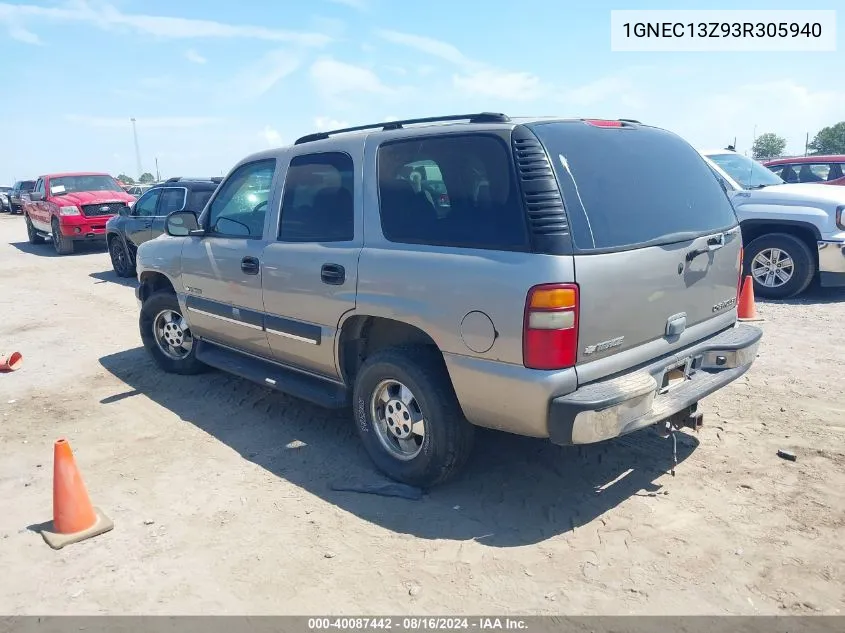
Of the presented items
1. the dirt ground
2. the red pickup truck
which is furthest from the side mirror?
the red pickup truck

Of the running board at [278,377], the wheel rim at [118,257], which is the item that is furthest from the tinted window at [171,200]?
the running board at [278,377]

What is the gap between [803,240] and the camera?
8039 millimetres

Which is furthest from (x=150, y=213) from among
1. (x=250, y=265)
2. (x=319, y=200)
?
(x=319, y=200)

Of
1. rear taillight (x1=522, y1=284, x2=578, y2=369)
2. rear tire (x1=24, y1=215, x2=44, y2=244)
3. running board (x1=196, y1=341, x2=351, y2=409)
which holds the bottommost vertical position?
running board (x1=196, y1=341, x2=351, y2=409)

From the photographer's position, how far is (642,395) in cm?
317

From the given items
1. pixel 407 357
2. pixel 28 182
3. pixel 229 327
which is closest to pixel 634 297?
pixel 407 357

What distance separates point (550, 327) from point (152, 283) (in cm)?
452

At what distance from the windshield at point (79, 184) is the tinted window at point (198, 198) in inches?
299

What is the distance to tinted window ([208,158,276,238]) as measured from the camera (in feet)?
15.4

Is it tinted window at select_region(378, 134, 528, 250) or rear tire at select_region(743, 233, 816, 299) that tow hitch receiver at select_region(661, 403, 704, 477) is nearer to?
tinted window at select_region(378, 134, 528, 250)

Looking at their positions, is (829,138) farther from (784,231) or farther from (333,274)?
(333,274)

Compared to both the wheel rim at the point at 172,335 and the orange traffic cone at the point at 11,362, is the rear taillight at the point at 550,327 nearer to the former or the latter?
the wheel rim at the point at 172,335

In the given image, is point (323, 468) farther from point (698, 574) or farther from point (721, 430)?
point (721, 430)

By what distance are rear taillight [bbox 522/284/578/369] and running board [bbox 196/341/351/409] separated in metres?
1.60
